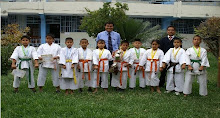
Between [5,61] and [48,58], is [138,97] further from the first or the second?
[5,61]

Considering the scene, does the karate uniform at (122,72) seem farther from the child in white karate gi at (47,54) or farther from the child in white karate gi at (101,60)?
the child in white karate gi at (47,54)

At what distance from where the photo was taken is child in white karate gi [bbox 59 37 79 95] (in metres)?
6.53

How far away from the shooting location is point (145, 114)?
4797 millimetres

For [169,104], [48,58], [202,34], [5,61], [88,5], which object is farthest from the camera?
[88,5]

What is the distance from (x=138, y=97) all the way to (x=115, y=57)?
1271mm

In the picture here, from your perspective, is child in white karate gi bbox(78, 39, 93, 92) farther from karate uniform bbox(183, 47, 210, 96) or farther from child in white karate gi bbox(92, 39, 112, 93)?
karate uniform bbox(183, 47, 210, 96)

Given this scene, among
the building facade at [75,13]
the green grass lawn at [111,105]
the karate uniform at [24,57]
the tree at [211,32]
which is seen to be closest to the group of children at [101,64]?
the karate uniform at [24,57]

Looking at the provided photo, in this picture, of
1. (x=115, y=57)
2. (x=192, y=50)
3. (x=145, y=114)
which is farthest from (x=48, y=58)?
(x=192, y=50)

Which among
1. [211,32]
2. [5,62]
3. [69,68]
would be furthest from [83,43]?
[5,62]

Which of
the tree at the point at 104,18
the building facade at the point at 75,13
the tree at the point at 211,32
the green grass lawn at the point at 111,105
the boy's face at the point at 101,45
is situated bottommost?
the green grass lawn at the point at 111,105

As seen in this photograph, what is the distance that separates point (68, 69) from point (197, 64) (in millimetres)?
3214

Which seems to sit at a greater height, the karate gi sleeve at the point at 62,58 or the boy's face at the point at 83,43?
the boy's face at the point at 83,43

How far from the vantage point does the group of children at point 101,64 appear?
6473 mm

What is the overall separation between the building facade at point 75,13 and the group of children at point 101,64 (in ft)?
38.4
